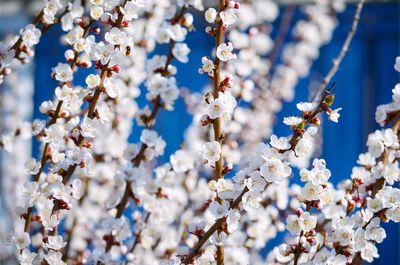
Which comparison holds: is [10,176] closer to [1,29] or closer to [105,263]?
[1,29]

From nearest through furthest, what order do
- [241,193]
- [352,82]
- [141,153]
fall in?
[241,193] → [141,153] → [352,82]

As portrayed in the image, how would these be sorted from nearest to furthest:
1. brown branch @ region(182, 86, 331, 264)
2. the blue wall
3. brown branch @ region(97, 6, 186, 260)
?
brown branch @ region(182, 86, 331, 264) → brown branch @ region(97, 6, 186, 260) → the blue wall

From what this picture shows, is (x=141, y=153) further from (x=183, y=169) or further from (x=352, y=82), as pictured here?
(x=352, y=82)

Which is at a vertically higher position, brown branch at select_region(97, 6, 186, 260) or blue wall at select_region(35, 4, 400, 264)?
blue wall at select_region(35, 4, 400, 264)

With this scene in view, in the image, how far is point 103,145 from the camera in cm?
224

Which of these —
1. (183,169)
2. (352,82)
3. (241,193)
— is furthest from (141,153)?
(352,82)

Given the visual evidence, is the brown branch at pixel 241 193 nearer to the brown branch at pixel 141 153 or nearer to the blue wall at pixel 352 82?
the brown branch at pixel 141 153

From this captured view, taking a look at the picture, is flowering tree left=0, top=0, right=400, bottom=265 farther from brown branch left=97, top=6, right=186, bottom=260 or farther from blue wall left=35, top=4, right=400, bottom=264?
blue wall left=35, top=4, right=400, bottom=264

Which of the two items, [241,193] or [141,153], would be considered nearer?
[241,193]

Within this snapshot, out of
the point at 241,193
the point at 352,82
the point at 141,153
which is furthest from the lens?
the point at 352,82

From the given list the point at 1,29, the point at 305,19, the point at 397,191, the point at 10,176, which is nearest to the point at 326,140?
the point at 305,19

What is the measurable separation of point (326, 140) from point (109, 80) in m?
3.24

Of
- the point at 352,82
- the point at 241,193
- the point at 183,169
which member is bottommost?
the point at 241,193

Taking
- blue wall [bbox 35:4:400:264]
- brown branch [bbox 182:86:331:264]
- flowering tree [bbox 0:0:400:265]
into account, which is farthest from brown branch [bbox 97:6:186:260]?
blue wall [bbox 35:4:400:264]
